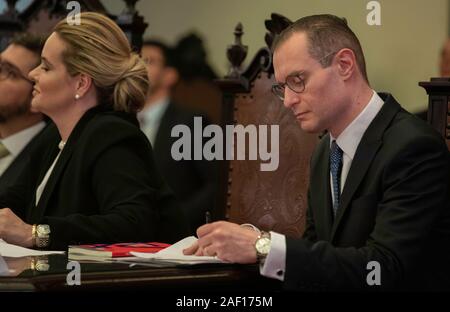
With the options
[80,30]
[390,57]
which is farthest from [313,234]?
[390,57]

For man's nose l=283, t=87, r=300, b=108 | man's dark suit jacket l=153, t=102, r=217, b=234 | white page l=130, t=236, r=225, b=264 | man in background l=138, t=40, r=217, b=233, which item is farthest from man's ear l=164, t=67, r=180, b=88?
white page l=130, t=236, r=225, b=264

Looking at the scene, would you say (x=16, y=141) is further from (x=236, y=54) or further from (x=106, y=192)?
(x=106, y=192)

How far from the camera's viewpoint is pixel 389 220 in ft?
6.77

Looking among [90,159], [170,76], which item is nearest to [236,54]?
[90,159]

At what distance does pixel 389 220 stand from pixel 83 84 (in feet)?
4.51

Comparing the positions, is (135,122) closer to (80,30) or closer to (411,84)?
(80,30)

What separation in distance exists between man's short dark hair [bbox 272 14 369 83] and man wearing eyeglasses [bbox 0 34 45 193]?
1901 mm

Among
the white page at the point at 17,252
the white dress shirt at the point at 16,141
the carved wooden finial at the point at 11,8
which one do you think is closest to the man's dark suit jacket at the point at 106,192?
the white page at the point at 17,252

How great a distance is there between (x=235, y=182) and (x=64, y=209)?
2.44 feet

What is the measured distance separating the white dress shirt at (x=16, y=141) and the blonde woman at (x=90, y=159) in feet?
2.70

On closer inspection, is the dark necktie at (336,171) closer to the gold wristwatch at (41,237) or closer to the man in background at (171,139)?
the gold wristwatch at (41,237)

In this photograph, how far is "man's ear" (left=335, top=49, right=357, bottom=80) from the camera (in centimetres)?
234

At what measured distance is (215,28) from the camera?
6.94 meters

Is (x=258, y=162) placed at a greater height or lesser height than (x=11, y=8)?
lesser
